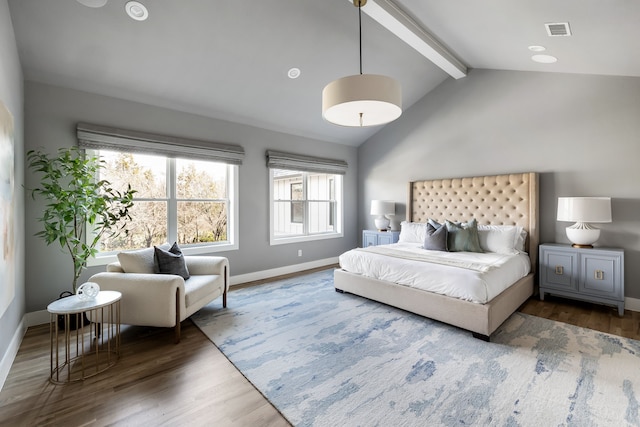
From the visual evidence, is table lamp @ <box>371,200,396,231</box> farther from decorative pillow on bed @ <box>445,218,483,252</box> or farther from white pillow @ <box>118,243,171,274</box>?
white pillow @ <box>118,243,171,274</box>

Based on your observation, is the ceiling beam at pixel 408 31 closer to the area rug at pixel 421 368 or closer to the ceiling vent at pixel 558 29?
the ceiling vent at pixel 558 29

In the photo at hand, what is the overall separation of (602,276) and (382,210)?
119 inches

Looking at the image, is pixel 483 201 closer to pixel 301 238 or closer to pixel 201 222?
pixel 301 238

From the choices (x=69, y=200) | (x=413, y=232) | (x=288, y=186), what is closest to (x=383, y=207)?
(x=413, y=232)

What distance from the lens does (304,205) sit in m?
5.54

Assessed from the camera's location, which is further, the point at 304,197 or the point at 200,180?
the point at 304,197

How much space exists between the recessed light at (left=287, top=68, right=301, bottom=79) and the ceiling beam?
1087 millimetres

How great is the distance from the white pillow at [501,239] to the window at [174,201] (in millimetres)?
3647

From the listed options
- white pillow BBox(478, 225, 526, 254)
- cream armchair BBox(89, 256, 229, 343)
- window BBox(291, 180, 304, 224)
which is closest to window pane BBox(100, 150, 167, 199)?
cream armchair BBox(89, 256, 229, 343)

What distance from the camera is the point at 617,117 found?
11.0ft

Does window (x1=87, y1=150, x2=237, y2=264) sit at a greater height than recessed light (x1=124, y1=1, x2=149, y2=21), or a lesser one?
lesser

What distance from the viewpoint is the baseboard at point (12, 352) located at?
198 centimetres

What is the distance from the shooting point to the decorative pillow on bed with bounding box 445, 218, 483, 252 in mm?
3842

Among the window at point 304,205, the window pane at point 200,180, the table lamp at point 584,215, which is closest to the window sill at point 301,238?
the window at point 304,205
